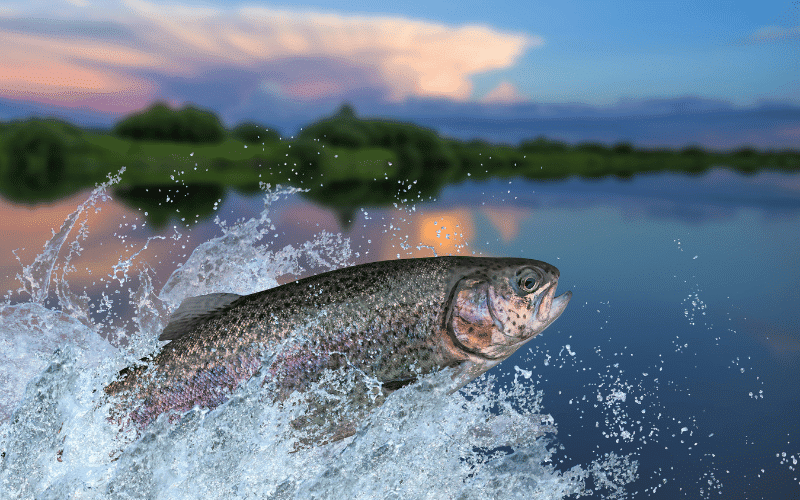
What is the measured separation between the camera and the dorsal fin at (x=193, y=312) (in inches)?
198

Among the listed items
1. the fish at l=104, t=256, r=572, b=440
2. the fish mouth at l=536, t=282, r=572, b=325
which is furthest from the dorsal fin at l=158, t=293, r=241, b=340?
the fish mouth at l=536, t=282, r=572, b=325

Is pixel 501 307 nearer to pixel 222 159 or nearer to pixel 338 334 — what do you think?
pixel 338 334

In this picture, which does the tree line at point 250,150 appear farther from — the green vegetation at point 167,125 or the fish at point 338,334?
the fish at point 338,334

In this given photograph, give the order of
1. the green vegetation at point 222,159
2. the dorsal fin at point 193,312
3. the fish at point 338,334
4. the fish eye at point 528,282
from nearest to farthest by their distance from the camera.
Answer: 1. the fish at point 338,334
2. the dorsal fin at point 193,312
3. the fish eye at point 528,282
4. the green vegetation at point 222,159

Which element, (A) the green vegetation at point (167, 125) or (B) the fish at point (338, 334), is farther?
(A) the green vegetation at point (167, 125)

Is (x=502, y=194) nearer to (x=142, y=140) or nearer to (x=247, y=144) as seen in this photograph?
(x=247, y=144)

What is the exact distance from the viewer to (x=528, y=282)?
5.25 m

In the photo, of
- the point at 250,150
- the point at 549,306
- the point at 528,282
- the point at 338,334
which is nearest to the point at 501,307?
the point at 528,282

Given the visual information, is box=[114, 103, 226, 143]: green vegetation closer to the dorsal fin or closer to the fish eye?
the dorsal fin

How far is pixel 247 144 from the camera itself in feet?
300

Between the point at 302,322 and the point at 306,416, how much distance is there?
27.7 inches

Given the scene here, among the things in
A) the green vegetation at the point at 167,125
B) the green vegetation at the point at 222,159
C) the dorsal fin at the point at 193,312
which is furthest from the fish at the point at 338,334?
the green vegetation at the point at 167,125

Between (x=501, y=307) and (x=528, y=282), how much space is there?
296mm

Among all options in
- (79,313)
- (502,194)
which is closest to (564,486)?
(79,313)
